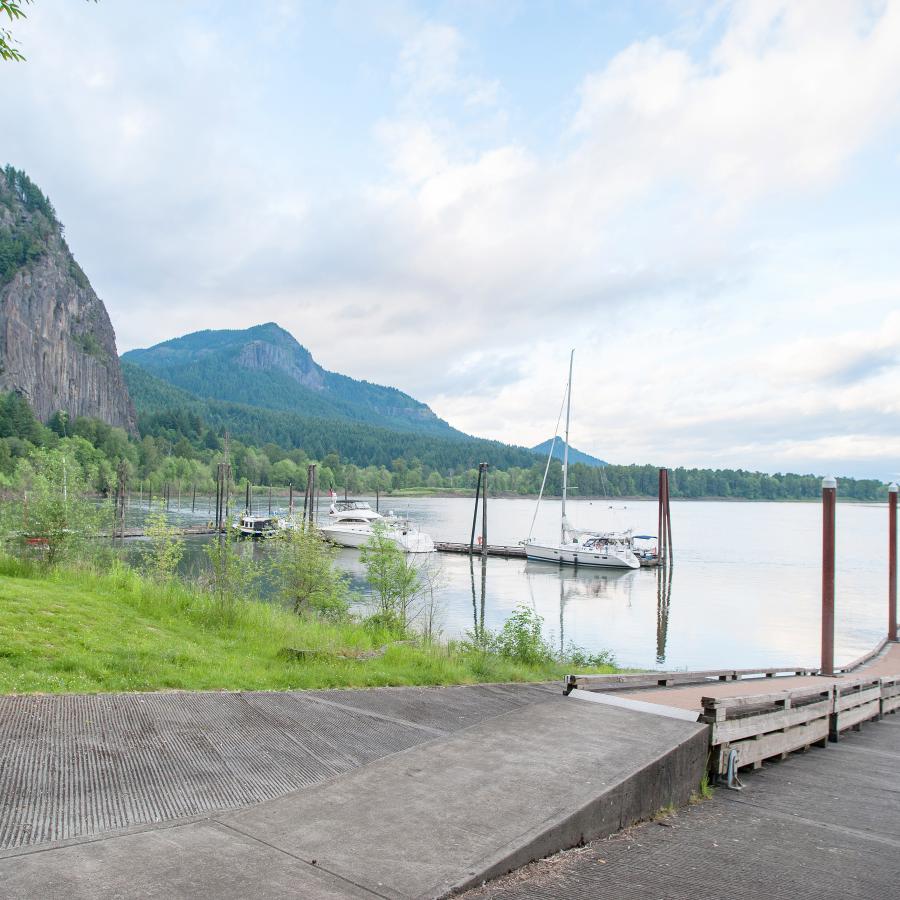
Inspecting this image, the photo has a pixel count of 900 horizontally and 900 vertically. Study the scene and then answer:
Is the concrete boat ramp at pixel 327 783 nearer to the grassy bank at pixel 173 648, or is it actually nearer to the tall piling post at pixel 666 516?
the grassy bank at pixel 173 648

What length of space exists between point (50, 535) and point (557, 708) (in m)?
10.5

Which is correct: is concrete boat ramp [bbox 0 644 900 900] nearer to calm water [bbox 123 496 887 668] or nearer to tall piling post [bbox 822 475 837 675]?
tall piling post [bbox 822 475 837 675]

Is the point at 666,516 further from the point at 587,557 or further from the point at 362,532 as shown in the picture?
the point at 362,532

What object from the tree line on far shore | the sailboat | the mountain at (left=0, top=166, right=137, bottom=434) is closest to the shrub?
the sailboat

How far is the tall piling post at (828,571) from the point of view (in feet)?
46.1

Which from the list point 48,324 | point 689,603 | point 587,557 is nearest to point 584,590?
point 689,603

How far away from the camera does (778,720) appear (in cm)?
662

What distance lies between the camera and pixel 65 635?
25.1ft

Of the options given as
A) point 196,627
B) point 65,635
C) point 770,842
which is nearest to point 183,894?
point 770,842

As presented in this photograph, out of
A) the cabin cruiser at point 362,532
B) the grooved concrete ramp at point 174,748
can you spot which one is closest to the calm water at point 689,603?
the cabin cruiser at point 362,532

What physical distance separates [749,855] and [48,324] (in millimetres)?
166046

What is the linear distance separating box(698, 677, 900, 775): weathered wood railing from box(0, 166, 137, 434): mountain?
14426cm

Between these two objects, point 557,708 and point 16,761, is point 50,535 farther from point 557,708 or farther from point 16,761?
point 557,708

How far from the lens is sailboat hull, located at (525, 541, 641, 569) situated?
47.8 metres
